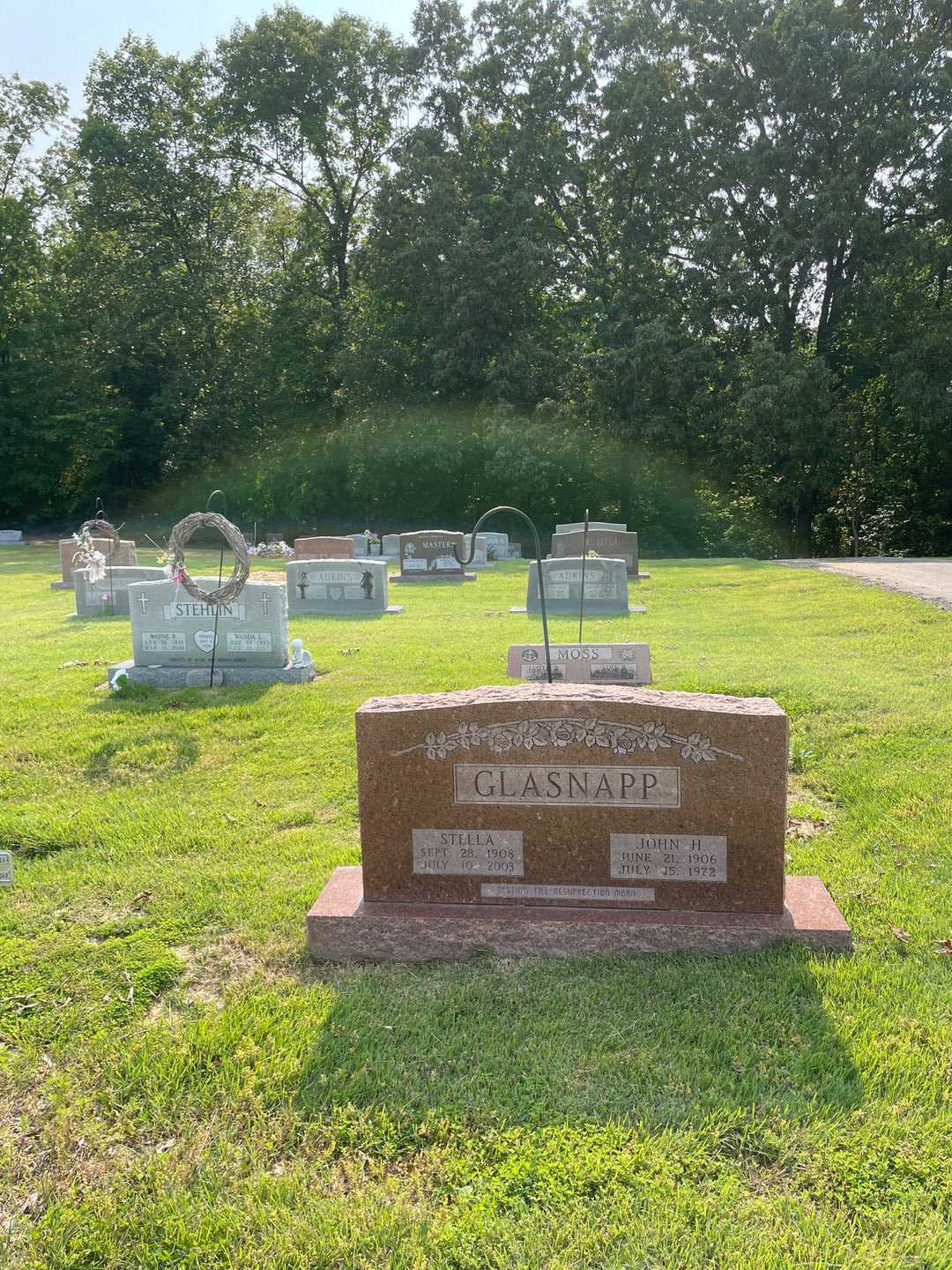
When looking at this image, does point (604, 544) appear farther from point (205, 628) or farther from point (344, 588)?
point (205, 628)

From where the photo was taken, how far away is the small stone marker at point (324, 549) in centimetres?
1864

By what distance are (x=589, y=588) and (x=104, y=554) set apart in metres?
8.76

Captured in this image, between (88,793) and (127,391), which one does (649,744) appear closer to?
(88,793)

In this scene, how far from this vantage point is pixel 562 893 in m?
3.53

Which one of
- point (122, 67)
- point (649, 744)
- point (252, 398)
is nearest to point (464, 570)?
point (649, 744)

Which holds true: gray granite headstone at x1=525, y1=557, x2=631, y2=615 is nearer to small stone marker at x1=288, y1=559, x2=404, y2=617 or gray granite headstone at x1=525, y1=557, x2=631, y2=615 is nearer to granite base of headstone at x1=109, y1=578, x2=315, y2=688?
small stone marker at x1=288, y1=559, x2=404, y2=617

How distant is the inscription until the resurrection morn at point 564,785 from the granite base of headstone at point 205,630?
4804 mm

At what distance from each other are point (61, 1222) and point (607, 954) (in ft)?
6.26

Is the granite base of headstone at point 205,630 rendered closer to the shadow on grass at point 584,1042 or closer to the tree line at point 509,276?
the shadow on grass at point 584,1042

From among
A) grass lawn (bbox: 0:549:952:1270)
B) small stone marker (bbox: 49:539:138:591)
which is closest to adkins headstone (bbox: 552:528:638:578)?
→ small stone marker (bbox: 49:539:138:591)

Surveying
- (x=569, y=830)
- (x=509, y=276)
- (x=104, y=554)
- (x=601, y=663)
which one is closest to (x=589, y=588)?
(x=601, y=663)

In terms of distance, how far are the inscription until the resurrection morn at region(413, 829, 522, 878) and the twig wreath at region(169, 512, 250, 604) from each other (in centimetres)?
477

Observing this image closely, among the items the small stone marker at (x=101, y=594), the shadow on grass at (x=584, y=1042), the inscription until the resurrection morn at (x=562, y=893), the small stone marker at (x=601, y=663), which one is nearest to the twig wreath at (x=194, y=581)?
the small stone marker at (x=601, y=663)

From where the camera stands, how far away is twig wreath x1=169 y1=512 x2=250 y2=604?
776cm
